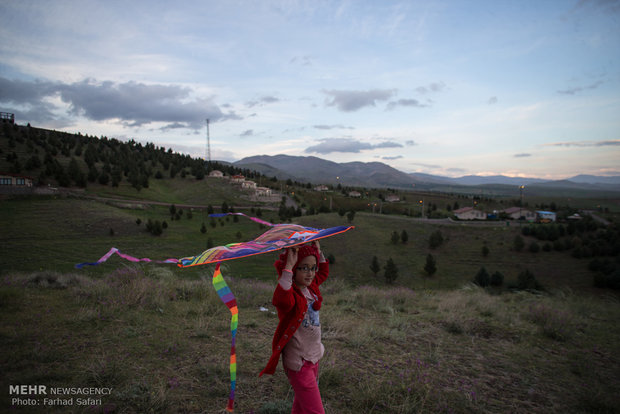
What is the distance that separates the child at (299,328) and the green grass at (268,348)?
3.18ft

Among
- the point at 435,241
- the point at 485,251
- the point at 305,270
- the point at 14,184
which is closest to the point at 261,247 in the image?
the point at 305,270

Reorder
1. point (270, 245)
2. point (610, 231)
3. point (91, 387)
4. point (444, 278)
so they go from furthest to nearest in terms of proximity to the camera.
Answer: point (610, 231) → point (444, 278) → point (91, 387) → point (270, 245)

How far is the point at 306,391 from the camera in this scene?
262cm

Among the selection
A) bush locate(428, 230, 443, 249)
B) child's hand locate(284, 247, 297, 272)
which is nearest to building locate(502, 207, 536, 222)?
bush locate(428, 230, 443, 249)

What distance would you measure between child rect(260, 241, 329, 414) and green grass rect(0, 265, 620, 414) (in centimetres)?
97

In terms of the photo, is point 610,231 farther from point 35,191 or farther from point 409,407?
point 35,191

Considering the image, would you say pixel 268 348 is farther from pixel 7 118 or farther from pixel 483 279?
pixel 7 118

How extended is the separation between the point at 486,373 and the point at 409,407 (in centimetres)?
199

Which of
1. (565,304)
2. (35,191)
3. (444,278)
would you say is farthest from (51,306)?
(35,191)

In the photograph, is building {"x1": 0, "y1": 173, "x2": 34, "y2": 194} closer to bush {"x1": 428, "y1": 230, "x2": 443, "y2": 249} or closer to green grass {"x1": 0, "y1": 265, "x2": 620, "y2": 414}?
green grass {"x1": 0, "y1": 265, "x2": 620, "y2": 414}

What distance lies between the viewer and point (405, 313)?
7.63 meters

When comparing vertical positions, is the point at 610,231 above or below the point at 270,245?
below

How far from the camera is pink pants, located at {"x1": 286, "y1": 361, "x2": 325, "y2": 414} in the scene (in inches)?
102

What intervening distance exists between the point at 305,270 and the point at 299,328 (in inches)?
22.9
